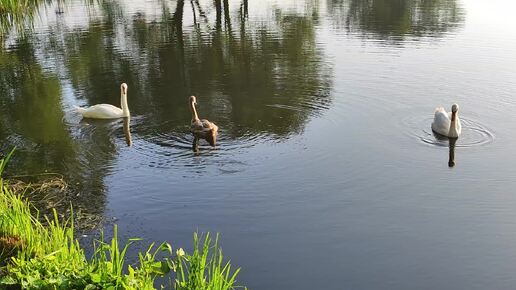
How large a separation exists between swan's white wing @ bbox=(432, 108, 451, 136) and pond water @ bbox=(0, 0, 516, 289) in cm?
37

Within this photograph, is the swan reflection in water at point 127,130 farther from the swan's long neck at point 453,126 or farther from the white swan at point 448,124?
the swan's long neck at point 453,126

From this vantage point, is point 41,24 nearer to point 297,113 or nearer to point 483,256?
point 297,113

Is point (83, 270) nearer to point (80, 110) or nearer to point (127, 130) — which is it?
point (127, 130)

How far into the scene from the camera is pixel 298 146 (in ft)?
46.9

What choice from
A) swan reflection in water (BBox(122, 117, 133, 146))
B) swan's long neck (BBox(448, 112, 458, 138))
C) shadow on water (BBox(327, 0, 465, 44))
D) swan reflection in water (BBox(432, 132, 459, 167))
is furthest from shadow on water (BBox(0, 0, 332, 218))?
swan's long neck (BBox(448, 112, 458, 138))

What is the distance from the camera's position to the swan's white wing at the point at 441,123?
14547 mm

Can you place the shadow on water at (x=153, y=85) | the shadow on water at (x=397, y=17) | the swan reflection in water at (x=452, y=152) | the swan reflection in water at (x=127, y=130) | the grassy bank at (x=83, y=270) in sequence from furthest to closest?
the shadow on water at (x=397, y=17), the swan reflection in water at (x=127, y=130), the shadow on water at (x=153, y=85), the swan reflection in water at (x=452, y=152), the grassy bank at (x=83, y=270)

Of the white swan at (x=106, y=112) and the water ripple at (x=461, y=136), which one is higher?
the white swan at (x=106, y=112)

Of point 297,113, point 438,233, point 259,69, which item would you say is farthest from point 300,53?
point 438,233

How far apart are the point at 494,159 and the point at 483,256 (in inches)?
178

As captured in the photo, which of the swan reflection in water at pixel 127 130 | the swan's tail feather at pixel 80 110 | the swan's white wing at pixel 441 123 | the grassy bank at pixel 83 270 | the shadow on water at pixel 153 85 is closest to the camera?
the grassy bank at pixel 83 270

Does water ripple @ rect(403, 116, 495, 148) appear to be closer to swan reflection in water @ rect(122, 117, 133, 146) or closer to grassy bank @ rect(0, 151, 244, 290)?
swan reflection in water @ rect(122, 117, 133, 146)

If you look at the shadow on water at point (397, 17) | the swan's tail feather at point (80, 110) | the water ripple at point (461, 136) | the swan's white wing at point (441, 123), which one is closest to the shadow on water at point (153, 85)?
the swan's tail feather at point (80, 110)

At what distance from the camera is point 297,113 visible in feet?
54.9
